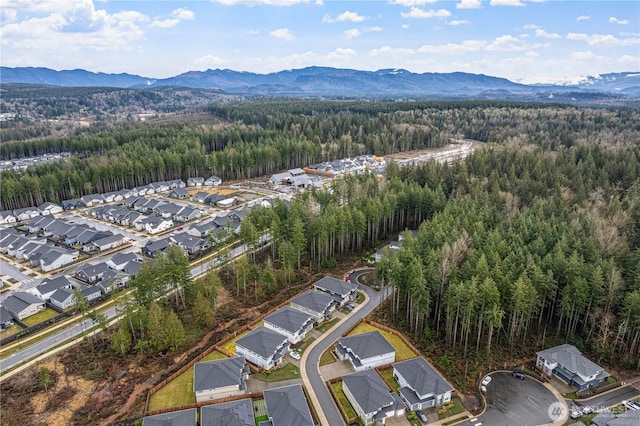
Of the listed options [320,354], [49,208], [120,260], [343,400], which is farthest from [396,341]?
[49,208]

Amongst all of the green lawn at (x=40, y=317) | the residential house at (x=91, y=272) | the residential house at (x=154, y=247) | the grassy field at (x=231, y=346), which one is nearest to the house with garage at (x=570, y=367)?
the grassy field at (x=231, y=346)

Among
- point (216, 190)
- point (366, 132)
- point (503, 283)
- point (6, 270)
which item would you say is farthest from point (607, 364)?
A: point (366, 132)

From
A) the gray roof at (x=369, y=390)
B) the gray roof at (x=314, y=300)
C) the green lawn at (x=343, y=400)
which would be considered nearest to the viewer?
the gray roof at (x=369, y=390)

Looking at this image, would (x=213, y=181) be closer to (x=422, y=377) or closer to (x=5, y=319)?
(x=5, y=319)

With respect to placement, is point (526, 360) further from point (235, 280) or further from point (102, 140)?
point (102, 140)

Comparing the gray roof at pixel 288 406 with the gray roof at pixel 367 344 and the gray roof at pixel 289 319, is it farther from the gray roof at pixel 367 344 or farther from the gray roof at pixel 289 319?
the gray roof at pixel 289 319

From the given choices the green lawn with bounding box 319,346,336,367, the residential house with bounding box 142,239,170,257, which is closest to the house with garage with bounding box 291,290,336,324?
the green lawn with bounding box 319,346,336,367
